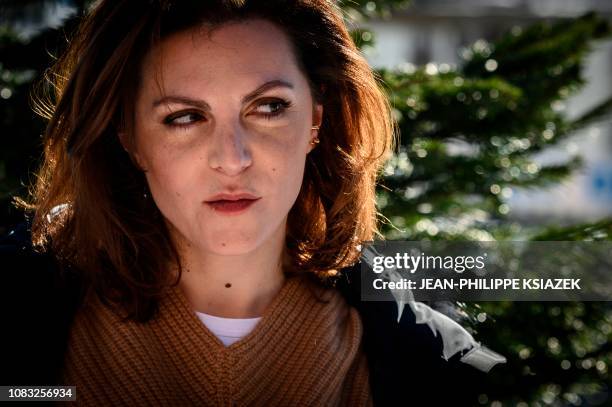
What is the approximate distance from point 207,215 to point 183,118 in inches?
8.8

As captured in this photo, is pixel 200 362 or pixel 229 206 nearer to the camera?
pixel 229 206

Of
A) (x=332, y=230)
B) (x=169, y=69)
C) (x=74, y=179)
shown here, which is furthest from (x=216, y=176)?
(x=332, y=230)

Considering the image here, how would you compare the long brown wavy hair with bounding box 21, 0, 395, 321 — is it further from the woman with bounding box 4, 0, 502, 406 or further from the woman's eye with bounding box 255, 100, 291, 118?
the woman's eye with bounding box 255, 100, 291, 118

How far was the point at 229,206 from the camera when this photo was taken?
170cm

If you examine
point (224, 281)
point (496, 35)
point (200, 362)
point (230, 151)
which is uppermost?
point (496, 35)

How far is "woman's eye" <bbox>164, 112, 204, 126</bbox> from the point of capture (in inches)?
67.7

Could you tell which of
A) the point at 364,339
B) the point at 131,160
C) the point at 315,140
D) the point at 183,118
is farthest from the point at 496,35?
the point at 183,118

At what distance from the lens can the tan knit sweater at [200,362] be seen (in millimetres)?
1767

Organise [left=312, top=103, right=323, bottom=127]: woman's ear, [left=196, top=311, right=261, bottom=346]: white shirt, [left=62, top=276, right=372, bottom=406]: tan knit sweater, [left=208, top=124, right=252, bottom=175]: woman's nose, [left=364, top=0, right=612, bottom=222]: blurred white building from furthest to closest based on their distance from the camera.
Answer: [left=364, top=0, right=612, bottom=222]: blurred white building, [left=312, top=103, right=323, bottom=127]: woman's ear, [left=196, top=311, right=261, bottom=346]: white shirt, [left=62, top=276, right=372, bottom=406]: tan knit sweater, [left=208, top=124, right=252, bottom=175]: woman's nose

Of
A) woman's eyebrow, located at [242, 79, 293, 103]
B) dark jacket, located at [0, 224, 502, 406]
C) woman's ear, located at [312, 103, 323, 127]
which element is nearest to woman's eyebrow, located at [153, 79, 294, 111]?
woman's eyebrow, located at [242, 79, 293, 103]

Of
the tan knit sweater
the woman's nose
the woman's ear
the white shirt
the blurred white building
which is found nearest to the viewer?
the woman's nose

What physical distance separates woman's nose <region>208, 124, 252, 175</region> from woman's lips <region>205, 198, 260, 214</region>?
0.07m

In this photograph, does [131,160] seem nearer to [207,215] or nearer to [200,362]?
[207,215]

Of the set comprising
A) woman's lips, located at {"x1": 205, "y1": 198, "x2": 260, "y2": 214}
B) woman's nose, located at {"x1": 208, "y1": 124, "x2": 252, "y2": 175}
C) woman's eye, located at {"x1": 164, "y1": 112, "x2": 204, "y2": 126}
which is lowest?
woman's lips, located at {"x1": 205, "y1": 198, "x2": 260, "y2": 214}
